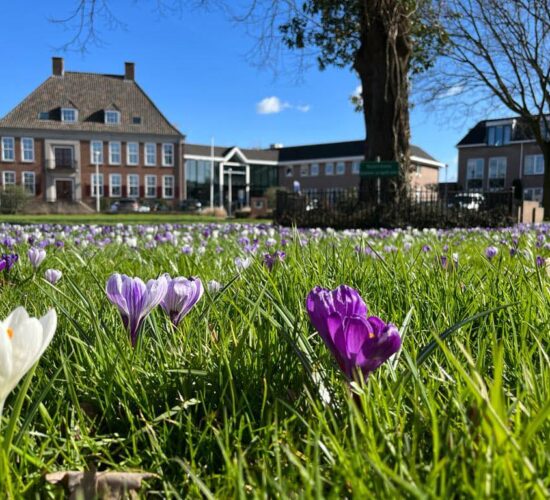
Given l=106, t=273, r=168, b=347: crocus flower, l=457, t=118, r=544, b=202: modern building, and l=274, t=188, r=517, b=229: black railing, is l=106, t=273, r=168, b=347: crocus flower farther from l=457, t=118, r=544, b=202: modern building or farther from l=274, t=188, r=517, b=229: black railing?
l=457, t=118, r=544, b=202: modern building

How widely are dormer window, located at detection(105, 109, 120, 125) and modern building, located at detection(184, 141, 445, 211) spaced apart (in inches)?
422

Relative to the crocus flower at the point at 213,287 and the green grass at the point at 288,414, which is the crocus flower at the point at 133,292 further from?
the crocus flower at the point at 213,287

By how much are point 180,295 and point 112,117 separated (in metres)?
55.2

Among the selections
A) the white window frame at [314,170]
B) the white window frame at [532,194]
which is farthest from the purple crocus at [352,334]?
the white window frame at [314,170]

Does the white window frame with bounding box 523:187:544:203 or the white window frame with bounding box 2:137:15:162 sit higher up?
the white window frame with bounding box 2:137:15:162

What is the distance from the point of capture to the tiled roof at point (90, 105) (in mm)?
49906

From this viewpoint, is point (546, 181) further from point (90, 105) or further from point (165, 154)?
point (90, 105)

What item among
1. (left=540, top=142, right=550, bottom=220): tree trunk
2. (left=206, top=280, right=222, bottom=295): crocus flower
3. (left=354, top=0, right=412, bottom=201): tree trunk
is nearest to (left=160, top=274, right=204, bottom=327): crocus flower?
(left=206, top=280, right=222, bottom=295): crocus flower

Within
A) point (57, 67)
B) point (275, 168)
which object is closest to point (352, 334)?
point (57, 67)

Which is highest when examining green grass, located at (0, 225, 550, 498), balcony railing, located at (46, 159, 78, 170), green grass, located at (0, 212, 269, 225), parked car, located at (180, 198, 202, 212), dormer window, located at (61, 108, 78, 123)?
dormer window, located at (61, 108, 78, 123)

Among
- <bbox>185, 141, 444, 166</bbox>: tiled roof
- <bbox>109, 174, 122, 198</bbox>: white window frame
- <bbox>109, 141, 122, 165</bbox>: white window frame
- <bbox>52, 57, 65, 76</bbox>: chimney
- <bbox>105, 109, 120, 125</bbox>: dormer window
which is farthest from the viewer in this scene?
<bbox>185, 141, 444, 166</bbox>: tiled roof

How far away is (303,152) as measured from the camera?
66125 mm

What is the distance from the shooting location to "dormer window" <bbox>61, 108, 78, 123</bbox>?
166 ft

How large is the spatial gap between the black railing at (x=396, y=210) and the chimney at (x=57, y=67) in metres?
46.3
